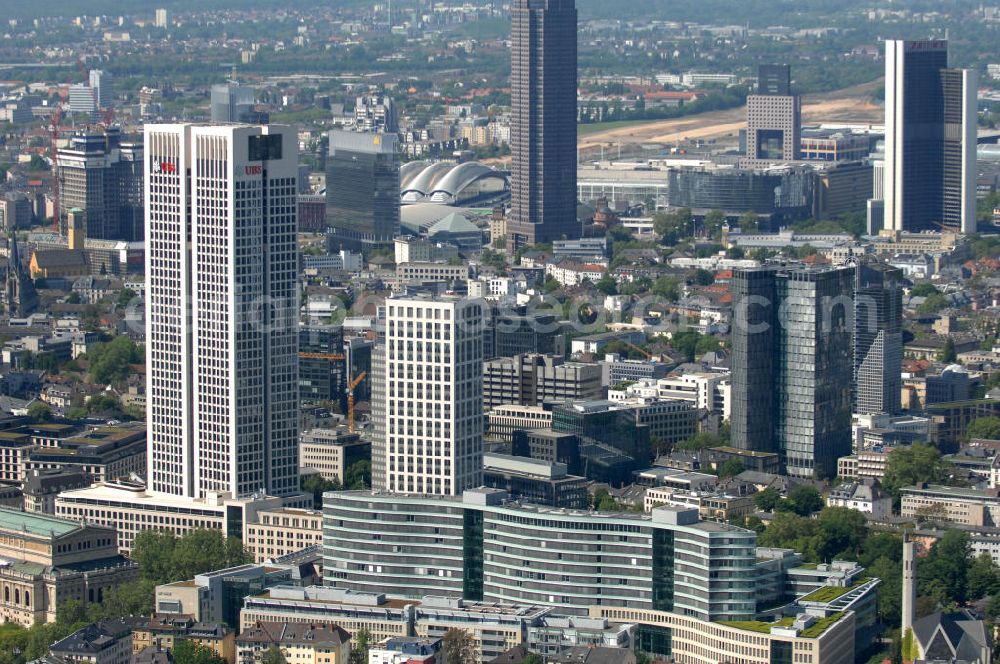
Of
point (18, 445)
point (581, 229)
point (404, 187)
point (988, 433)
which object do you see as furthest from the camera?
point (404, 187)

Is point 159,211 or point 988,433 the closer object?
point 159,211

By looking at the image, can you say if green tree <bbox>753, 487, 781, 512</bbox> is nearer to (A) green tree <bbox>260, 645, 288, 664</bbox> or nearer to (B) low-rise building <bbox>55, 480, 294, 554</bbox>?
(B) low-rise building <bbox>55, 480, 294, 554</bbox>

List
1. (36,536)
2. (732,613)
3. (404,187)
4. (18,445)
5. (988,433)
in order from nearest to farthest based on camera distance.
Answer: (732,613), (36,536), (18,445), (988,433), (404,187)

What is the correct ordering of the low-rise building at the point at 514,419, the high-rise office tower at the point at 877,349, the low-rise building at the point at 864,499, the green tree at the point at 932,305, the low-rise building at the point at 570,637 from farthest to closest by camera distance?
the green tree at the point at 932,305, the high-rise office tower at the point at 877,349, the low-rise building at the point at 514,419, the low-rise building at the point at 864,499, the low-rise building at the point at 570,637

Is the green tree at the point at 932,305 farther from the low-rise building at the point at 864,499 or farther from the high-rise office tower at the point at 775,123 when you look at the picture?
the high-rise office tower at the point at 775,123

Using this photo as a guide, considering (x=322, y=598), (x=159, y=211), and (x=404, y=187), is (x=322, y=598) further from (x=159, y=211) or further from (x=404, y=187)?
(x=404, y=187)

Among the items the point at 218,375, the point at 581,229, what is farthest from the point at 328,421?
the point at 581,229

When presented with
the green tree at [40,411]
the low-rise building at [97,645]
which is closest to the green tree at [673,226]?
the green tree at [40,411]
